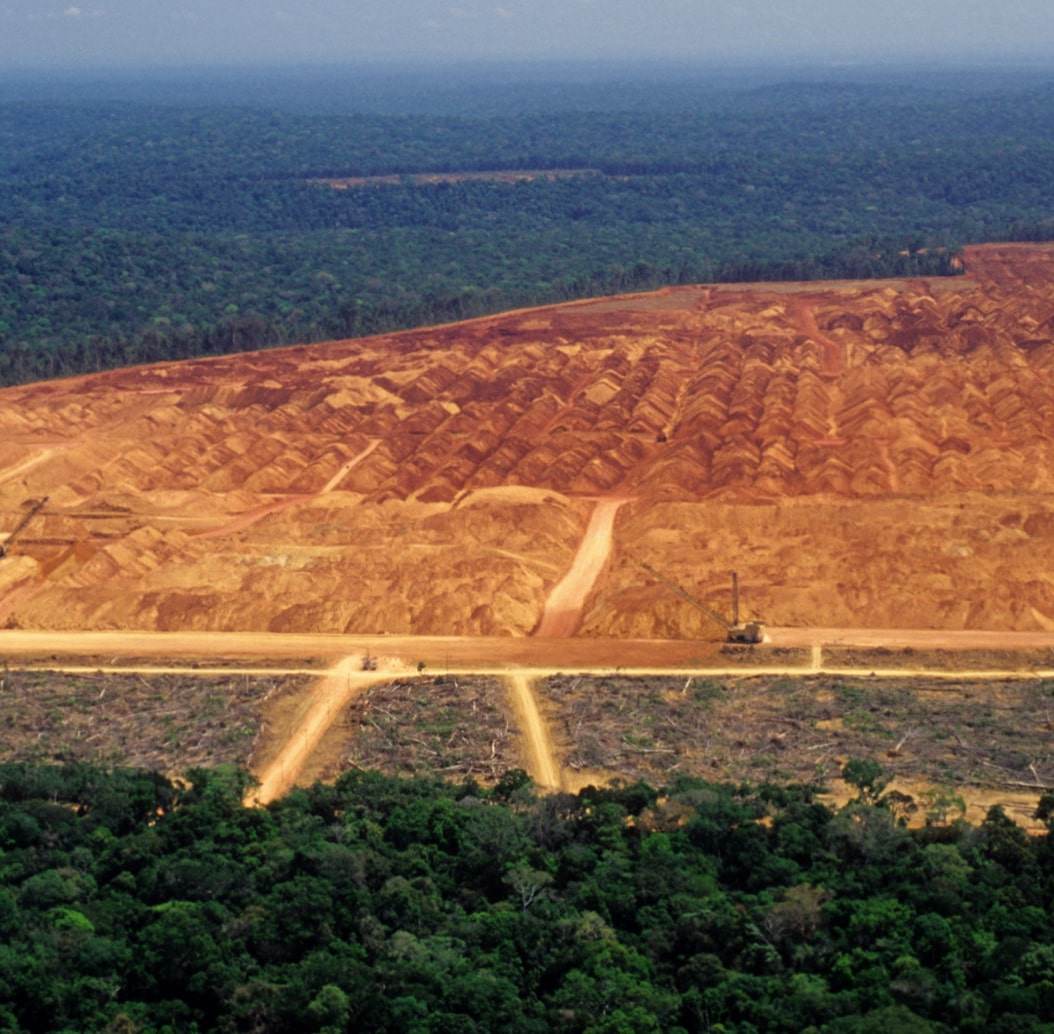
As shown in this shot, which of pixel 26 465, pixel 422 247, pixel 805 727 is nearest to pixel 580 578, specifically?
pixel 805 727

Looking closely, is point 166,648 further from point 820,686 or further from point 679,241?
point 679,241

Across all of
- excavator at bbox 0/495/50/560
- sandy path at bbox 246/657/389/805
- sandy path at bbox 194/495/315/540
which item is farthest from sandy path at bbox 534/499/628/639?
excavator at bbox 0/495/50/560

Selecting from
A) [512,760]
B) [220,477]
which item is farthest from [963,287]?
[512,760]

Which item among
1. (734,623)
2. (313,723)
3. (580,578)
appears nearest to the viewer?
(313,723)

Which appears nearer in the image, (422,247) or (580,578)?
(580,578)

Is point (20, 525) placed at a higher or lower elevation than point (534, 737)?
lower

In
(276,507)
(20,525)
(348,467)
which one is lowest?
(348,467)

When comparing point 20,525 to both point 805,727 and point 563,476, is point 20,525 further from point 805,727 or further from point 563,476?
point 805,727
